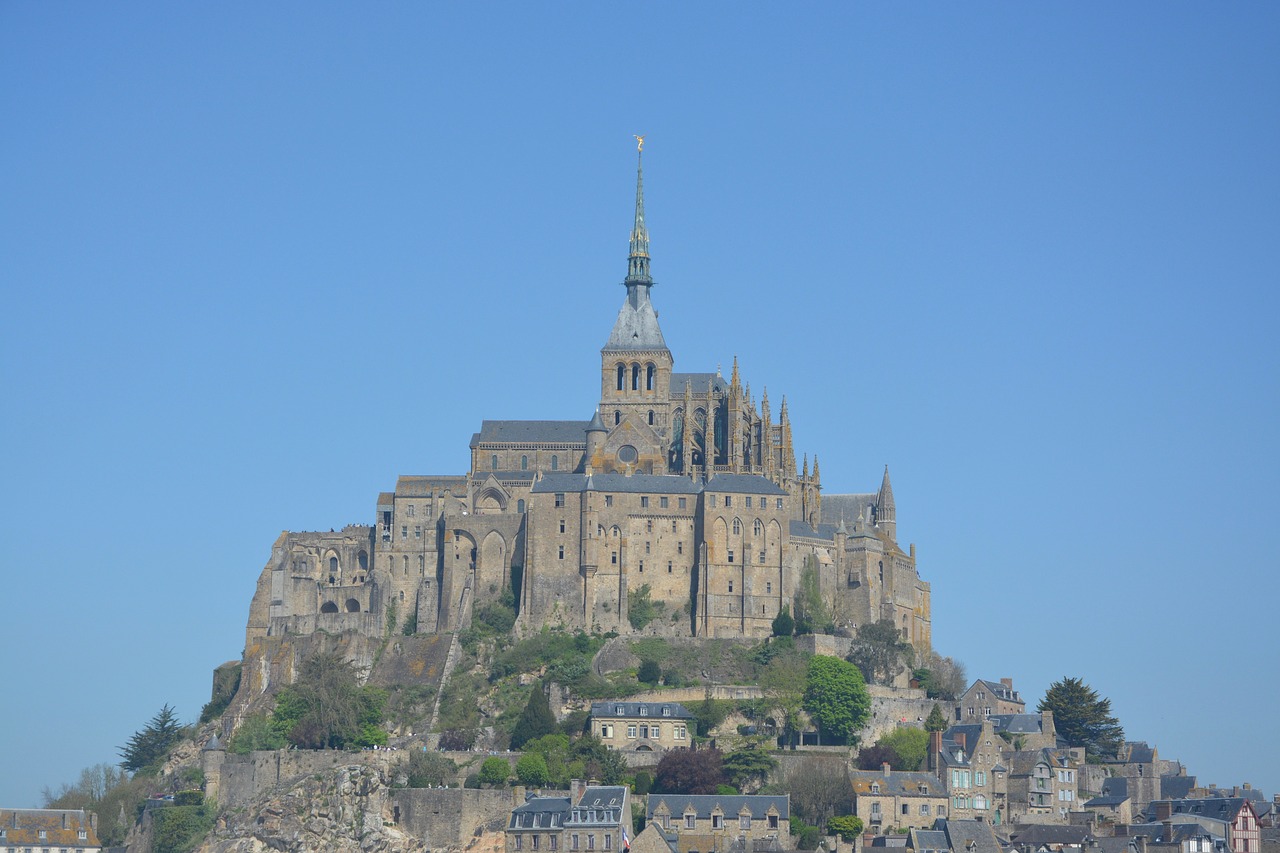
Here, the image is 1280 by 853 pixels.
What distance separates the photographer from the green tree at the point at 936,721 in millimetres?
97500

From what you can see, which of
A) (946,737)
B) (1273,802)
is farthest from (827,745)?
(1273,802)

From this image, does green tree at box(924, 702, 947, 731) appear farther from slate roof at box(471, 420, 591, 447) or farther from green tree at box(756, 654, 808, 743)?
slate roof at box(471, 420, 591, 447)

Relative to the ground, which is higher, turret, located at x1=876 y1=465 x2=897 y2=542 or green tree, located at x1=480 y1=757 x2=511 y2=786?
turret, located at x1=876 y1=465 x2=897 y2=542

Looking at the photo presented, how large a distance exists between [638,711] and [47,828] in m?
27.2

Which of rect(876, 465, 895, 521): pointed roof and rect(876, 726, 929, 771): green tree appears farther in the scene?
rect(876, 465, 895, 521): pointed roof

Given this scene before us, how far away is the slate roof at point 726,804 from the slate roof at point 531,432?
3174cm

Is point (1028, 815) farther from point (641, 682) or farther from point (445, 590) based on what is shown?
point (445, 590)

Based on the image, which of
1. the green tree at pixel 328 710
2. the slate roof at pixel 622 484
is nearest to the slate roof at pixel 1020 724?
the slate roof at pixel 622 484

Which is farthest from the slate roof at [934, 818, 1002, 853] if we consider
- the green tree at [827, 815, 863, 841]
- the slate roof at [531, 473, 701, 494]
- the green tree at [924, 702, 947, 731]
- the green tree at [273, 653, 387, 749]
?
the green tree at [273, 653, 387, 749]

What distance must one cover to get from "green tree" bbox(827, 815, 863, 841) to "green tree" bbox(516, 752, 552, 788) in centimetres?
1172

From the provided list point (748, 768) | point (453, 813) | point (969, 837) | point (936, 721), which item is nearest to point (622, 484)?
point (936, 721)

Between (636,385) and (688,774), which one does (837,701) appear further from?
(636,385)

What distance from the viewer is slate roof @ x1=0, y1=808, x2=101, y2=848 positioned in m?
99.4

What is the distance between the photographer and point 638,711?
95.8 m
